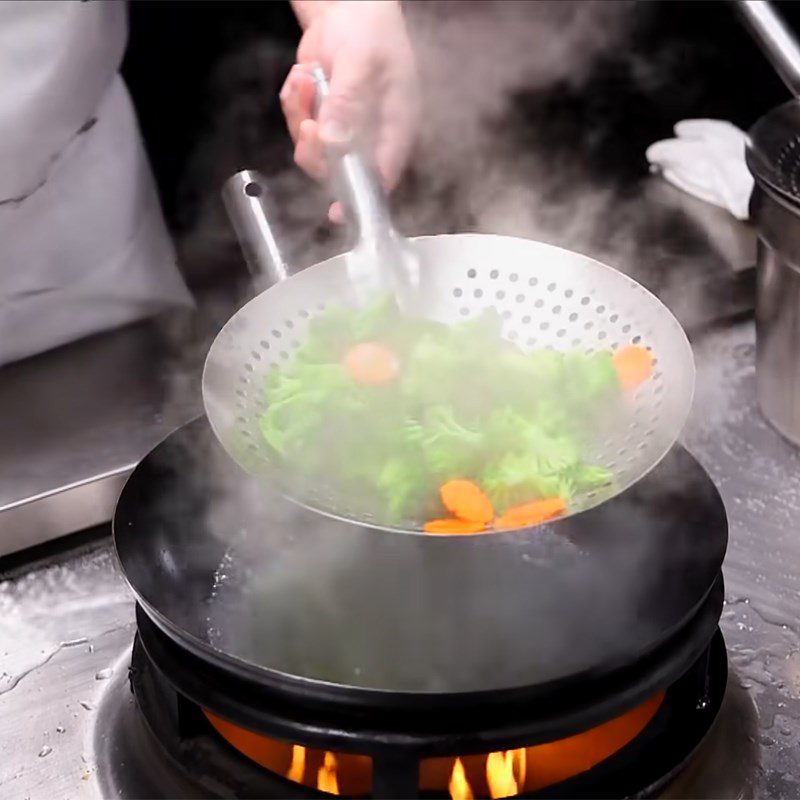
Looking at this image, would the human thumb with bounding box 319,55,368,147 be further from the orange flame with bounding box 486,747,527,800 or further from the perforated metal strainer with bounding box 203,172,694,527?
the orange flame with bounding box 486,747,527,800

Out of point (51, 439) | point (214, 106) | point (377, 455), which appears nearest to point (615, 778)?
point (377, 455)

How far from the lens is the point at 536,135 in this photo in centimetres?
164

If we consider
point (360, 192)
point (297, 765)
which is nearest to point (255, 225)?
point (360, 192)

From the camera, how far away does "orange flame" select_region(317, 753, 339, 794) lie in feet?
2.41

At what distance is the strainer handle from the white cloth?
73 centimetres

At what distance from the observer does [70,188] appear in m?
1.23

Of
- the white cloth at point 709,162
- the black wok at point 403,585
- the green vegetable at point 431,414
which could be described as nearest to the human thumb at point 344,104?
the green vegetable at point 431,414

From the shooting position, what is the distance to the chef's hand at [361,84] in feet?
3.25

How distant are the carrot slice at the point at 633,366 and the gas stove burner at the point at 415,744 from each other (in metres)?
0.20

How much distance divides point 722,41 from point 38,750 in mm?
1328

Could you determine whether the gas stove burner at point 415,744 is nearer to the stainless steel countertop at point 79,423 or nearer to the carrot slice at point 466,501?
the carrot slice at point 466,501

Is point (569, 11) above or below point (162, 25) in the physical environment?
below

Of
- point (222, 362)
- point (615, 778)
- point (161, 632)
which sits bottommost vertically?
point (615, 778)

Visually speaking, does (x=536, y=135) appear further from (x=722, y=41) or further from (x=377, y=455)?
(x=377, y=455)
